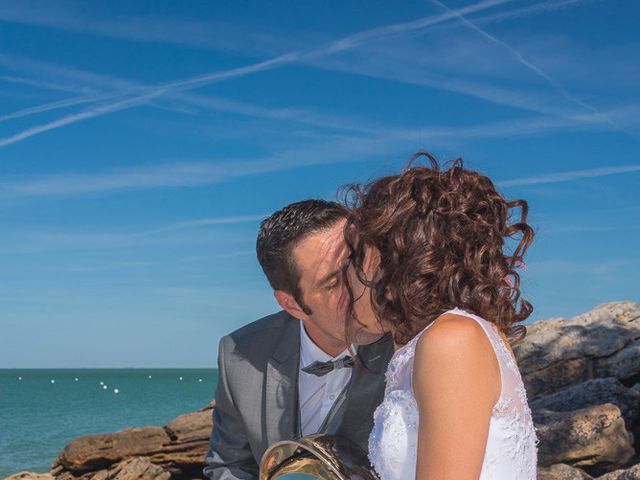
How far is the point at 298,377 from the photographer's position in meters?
5.06

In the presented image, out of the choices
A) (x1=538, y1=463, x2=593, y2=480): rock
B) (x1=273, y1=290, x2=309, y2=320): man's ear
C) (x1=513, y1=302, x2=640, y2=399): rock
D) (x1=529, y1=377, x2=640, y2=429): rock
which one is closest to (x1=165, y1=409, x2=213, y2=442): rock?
(x1=513, y1=302, x2=640, y2=399): rock

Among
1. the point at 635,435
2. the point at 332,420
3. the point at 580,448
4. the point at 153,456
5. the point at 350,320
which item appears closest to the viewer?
the point at 350,320

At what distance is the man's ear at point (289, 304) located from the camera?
4.90 meters

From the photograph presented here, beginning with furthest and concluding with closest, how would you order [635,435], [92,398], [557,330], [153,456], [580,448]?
[92,398] → [153,456] → [557,330] → [635,435] → [580,448]

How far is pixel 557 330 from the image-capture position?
12.1 meters

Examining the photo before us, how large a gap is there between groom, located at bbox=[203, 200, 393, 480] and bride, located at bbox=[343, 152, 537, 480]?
1716 millimetres

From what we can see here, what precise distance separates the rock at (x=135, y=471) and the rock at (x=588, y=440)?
296 inches

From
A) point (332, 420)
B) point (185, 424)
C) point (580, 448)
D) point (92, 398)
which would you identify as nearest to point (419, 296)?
point (332, 420)

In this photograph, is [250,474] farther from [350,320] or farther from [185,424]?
[185,424]

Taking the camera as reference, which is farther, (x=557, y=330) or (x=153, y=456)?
(x=153, y=456)

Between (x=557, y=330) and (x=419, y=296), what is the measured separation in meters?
9.96

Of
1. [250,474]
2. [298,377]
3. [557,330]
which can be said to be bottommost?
[250,474]

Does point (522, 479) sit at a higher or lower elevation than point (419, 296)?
lower

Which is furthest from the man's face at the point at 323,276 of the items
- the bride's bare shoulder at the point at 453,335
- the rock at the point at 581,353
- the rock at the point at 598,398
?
the rock at the point at 581,353
